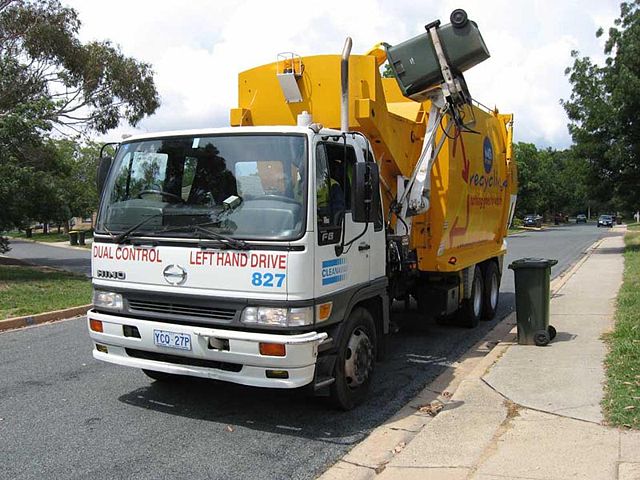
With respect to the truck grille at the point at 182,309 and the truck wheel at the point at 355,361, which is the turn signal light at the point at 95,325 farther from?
the truck wheel at the point at 355,361

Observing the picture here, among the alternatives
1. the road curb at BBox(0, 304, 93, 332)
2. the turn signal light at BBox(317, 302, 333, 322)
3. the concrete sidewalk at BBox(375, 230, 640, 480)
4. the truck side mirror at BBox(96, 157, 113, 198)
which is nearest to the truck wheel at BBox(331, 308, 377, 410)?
the turn signal light at BBox(317, 302, 333, 322)

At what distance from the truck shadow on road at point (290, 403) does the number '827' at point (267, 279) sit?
1.27m

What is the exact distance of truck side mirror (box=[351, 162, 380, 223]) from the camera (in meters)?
4.84

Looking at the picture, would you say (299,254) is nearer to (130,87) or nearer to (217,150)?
(217,150)

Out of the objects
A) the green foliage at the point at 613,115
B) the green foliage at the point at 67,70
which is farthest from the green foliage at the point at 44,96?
the green foliage at the point at 613,115

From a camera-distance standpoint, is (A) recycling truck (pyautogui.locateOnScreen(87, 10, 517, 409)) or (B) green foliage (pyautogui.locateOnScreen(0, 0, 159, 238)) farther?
(B) green foliage (pyautogui.locateOnScreen(0, 0, 159, 238))

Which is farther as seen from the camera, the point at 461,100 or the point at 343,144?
the point at 461,100

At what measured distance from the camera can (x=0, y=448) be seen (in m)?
4.49

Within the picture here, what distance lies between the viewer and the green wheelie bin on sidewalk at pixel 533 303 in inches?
293

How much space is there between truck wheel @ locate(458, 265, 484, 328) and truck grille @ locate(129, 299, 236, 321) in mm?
5149

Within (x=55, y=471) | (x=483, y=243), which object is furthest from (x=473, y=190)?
(x=55, y=471)

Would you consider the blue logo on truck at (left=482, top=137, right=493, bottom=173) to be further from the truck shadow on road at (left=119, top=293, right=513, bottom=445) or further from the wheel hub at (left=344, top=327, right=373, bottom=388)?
the wheel hub at (left=344, top=327, right=373, bottom=388)

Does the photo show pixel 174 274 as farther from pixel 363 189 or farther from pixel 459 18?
pixel 459 18

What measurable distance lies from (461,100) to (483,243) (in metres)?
3.41
